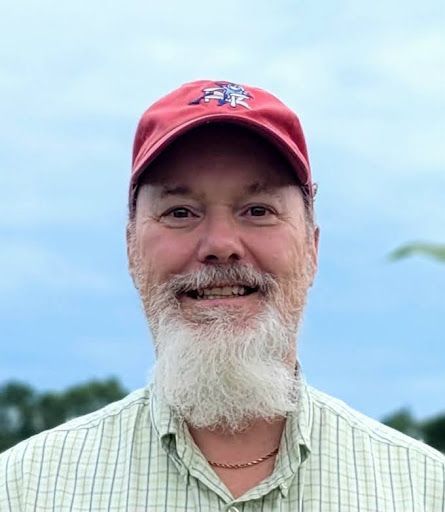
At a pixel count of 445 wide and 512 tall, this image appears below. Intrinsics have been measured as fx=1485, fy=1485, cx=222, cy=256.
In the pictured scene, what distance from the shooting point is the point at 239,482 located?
4113mm

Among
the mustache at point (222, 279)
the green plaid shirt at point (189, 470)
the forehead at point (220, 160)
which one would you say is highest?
the forehead at point (220, 160)

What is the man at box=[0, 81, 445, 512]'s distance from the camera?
407 centimetres

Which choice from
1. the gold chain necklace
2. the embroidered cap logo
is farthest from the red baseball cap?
the gold chain necklace

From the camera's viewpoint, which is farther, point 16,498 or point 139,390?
point 139,390

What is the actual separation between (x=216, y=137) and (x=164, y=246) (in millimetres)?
354

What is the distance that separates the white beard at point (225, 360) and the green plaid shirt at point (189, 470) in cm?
7

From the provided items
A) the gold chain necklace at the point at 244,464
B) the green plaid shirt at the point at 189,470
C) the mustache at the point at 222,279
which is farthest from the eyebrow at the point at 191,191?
the gold chain necklace at the point at 244,464

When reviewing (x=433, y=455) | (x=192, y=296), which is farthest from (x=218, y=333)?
(x=433, y=455)

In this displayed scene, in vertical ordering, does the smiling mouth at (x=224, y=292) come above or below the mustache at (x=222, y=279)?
below

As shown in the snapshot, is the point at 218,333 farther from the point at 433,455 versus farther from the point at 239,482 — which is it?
the point at 433,455

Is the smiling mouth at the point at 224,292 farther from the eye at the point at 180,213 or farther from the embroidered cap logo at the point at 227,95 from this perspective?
the embroidered cap logo at the point at 227,95

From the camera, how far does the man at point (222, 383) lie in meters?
4.07

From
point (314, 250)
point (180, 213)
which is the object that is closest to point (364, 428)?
point (314, 250)

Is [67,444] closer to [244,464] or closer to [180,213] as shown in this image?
[244,464]
